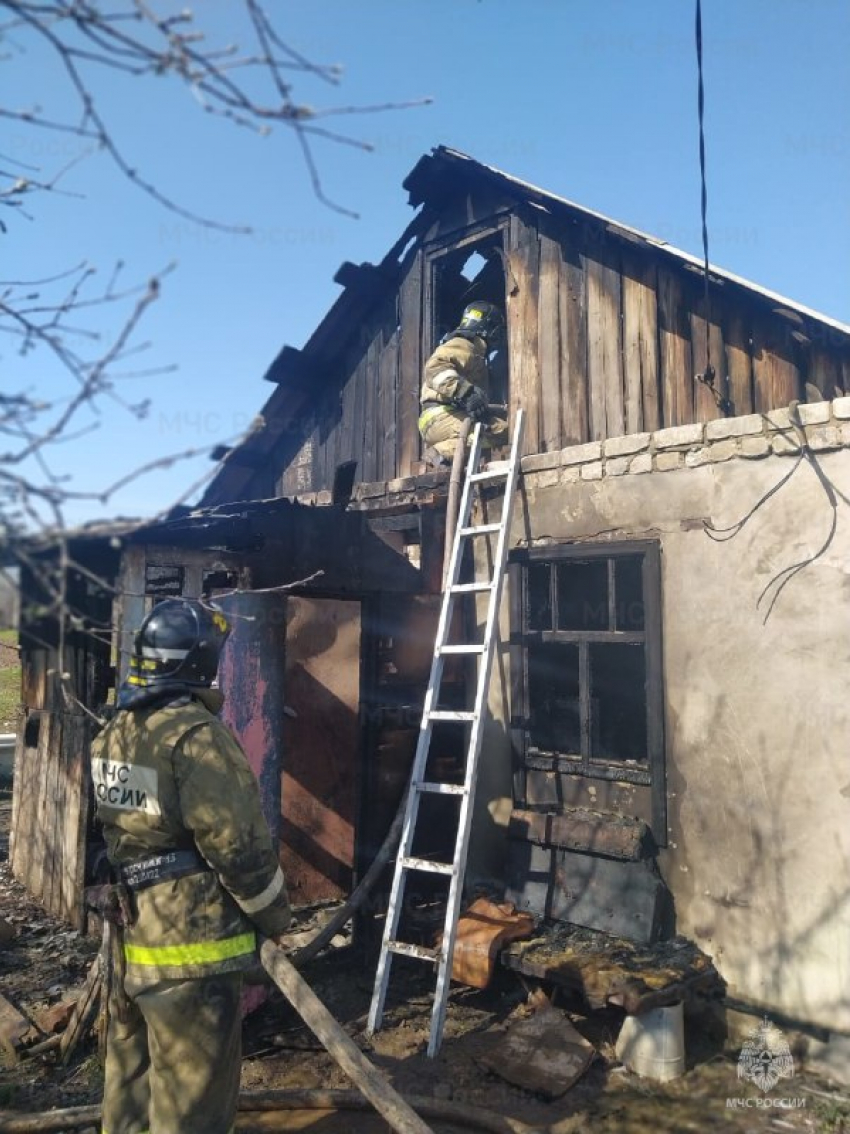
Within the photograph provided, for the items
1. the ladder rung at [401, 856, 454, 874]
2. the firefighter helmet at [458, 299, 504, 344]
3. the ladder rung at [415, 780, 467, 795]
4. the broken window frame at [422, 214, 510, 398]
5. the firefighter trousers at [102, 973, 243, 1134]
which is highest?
the broken window frame at [422, 214, 510, 398]

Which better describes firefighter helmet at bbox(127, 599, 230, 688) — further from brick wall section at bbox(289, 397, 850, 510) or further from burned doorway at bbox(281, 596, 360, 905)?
brick wall section at bbox(289, 397, 850, 510)

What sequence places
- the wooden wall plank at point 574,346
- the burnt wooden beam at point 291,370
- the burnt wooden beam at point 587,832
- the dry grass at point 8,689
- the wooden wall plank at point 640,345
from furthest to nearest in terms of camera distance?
the dry grass at point 8,689
the burnt wooden beam at point 291,370
the wooden wall plank at point 574,346
the wooden wall plank at point 640,345
the burnt wooden beam at point 587,832

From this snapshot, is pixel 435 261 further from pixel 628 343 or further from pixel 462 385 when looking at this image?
pixel 628 343

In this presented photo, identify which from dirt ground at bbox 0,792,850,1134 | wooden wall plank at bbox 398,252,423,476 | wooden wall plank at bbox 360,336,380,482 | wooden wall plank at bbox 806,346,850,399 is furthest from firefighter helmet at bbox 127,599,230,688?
wooden wall plank at bbox 360,336,380,482

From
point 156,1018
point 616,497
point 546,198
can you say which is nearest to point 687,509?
point 616,497

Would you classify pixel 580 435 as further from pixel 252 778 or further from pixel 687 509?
pixel 252 778

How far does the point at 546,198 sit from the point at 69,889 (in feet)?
20.6

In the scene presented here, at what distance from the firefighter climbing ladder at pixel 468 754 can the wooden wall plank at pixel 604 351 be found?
1.88 ft

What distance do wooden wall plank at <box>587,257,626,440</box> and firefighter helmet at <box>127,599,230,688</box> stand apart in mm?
3358

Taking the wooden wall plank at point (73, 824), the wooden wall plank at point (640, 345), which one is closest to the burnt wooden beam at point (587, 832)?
the wooden wall plank at point (640, 345)

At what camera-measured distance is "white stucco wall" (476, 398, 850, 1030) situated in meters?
4.09

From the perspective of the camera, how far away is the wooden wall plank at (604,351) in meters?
5.48

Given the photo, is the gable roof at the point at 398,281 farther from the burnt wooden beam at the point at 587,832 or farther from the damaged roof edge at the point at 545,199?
the burnt wooden beam at the point at 587,832

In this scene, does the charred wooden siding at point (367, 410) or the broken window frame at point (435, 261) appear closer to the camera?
the broken window frame at point (435, 261)
